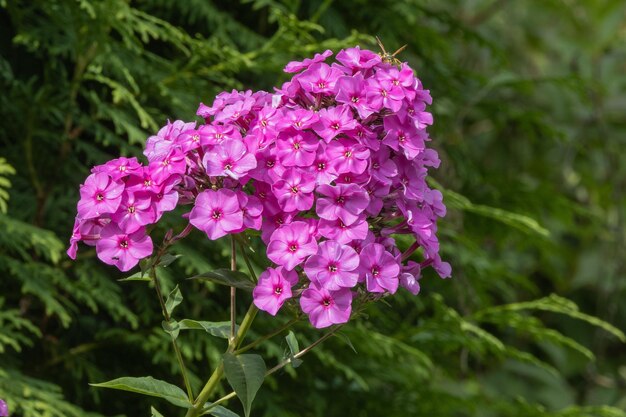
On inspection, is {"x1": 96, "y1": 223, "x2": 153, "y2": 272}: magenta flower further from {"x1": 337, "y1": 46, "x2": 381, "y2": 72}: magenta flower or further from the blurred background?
the blurred background

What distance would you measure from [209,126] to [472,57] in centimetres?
296

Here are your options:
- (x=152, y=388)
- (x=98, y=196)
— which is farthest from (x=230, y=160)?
Answer: (x=152, y=388)

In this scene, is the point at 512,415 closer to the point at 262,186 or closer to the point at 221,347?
the point at 221,347

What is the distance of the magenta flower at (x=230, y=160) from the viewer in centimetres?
103

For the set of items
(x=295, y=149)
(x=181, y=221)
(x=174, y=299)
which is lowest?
(x=181, y=221)

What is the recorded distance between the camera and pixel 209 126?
43.1 inches

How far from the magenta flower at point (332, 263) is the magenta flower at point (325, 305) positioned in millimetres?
18

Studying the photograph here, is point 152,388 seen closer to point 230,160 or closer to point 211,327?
point 211,327

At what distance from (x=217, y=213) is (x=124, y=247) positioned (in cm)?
11

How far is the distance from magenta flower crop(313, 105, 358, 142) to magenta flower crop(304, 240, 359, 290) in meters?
0.13

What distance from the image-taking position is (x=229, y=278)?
1.12 meters

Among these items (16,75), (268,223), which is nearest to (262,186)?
(268,223)

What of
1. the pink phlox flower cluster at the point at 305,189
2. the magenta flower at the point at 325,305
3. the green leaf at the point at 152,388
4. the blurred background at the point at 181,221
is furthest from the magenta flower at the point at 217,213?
the blurred background at the point at 181,221

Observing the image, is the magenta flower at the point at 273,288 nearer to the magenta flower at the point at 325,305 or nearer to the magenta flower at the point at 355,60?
the magenta flower at the point at 325,305
